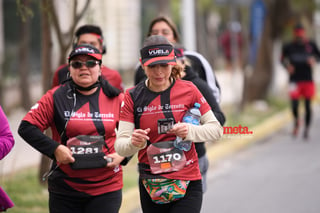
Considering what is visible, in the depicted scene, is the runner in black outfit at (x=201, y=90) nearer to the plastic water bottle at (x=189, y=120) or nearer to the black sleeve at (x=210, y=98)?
the black sleeve at (x=210, y=98)

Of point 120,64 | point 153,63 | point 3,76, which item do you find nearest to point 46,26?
point 153,63

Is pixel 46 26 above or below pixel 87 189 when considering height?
above

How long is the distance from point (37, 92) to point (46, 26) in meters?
8.86

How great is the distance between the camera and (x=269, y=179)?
8.76m

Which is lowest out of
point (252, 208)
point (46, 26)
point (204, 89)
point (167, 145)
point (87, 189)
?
point (252, 208)

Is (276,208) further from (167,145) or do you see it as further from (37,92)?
(37,92)

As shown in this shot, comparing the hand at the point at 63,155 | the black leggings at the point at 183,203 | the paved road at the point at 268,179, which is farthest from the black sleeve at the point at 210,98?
the paved road at the point at 268,179

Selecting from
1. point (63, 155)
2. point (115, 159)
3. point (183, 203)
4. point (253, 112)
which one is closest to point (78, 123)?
point (63, 155)

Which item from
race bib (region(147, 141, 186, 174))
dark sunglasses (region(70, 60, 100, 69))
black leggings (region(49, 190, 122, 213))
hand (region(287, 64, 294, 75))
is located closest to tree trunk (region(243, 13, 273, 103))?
hand (region(287, 64, 294, 75))

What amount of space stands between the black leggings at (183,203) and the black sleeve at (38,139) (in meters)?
0.68

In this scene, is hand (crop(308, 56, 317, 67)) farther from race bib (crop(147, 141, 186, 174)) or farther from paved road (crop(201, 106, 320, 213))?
race bib (crop(147, 141, 186, 174))

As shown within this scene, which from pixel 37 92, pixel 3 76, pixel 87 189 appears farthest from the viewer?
pixel 37 92

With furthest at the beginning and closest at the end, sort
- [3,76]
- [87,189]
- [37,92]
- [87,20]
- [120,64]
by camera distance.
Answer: [120,64] < [37,92] < [3,76] < [87,20] < [87,189]

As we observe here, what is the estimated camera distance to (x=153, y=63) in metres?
3.99
